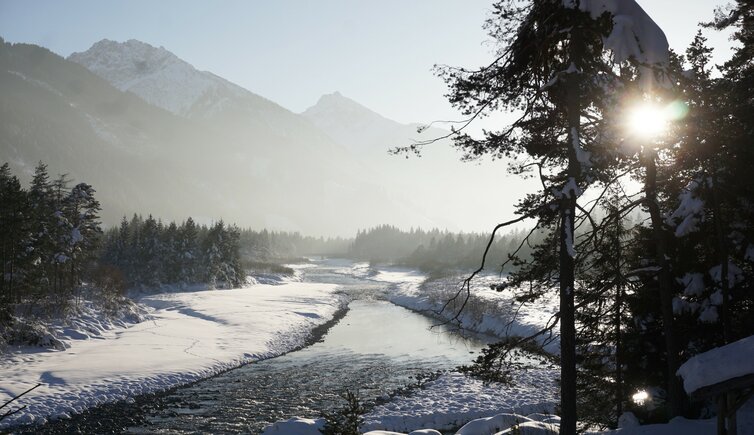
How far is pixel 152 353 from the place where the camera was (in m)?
29.2

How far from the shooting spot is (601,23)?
775 cm

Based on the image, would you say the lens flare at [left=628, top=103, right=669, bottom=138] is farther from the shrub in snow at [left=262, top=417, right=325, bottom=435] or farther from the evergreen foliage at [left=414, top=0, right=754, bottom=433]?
the shrub in snow at [left=262, top=417, right=325, bottom=435]

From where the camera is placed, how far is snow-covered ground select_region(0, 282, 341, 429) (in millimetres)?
20859

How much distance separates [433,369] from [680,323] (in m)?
16.2

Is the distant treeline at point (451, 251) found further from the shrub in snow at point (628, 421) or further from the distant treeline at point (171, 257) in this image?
the shrub in snow at point (628, 421)

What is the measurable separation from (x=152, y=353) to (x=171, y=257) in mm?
47781

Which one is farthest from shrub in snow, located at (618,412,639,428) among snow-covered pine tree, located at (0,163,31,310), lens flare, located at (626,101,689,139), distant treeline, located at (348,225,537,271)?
distant treeline, located at (348,225,537,271)

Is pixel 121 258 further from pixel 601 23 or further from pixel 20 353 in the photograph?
pixel 601 23

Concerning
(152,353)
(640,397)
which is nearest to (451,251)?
(152,353)

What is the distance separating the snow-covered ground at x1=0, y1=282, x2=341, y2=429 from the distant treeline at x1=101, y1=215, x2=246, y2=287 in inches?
807

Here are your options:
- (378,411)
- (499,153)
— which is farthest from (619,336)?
(378,411)

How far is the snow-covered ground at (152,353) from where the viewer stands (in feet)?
68.4

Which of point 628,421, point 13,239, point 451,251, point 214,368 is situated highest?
point 451,251

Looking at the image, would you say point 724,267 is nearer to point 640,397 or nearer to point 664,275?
point 664,275
